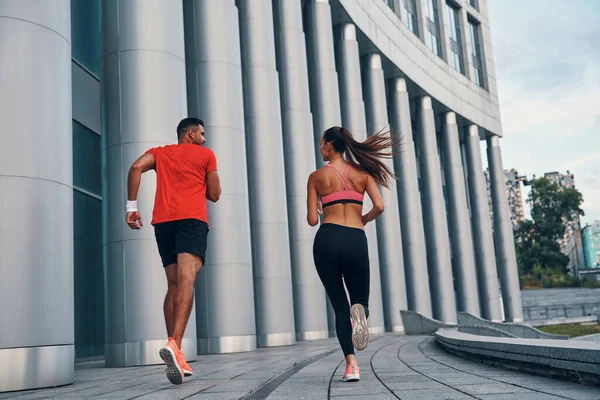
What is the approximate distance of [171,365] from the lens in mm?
5164

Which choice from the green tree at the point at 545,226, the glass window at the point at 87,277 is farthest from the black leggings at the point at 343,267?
the green tree at the point at 545,226

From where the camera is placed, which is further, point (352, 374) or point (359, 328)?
point (352, 374)

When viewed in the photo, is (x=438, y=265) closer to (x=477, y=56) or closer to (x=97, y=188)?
(x=477, y=56)

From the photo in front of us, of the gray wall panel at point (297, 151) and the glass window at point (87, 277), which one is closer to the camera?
the glass window at point (87, 277)

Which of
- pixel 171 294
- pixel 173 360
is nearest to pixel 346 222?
pixel 171 294

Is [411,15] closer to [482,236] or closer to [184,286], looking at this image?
[482,236]

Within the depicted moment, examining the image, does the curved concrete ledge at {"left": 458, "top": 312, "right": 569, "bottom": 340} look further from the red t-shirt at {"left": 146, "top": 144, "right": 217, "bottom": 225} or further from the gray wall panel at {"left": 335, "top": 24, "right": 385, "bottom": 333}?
the red t-shirt at {"left": 146, "top": 144, "right": 217, "bottom": 225}

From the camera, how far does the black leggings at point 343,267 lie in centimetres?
544

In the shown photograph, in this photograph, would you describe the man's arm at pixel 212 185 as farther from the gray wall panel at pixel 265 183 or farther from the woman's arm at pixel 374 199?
the gray wall panel at pixel 265 183

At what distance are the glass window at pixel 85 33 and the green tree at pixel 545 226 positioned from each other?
88.2 metres

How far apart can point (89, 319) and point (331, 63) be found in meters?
13.4

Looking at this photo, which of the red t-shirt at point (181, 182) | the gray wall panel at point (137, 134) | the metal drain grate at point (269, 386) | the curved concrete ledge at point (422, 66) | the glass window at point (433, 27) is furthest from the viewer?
the glass window at point (433, 27)

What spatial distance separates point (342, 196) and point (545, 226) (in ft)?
328

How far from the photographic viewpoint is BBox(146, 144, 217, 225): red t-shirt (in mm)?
5684
